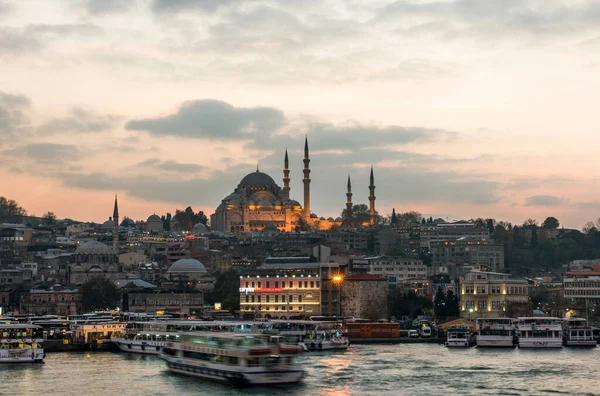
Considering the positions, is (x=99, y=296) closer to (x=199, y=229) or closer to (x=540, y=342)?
(x=540, y=342)

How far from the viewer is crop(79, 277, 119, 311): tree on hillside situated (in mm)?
100625

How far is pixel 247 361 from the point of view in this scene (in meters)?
46.9

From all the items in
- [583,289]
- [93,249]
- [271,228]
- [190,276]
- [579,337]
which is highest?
[271,228]

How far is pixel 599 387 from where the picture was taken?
→ 152 ft

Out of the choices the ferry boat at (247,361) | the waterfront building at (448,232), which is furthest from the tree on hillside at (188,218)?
the ferry boat at (247,361)

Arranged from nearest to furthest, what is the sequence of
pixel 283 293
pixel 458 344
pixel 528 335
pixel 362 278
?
pixel 528 335 → pixel 458 344 → pixel 362 278 → pixel 283 293

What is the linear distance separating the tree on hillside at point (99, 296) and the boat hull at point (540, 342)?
1698 inches

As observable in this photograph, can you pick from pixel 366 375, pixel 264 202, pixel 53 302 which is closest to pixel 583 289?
pixel 53 302

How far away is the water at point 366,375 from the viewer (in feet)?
150

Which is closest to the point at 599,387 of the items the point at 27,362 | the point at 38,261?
the point at 27,362

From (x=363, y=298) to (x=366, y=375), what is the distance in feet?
120

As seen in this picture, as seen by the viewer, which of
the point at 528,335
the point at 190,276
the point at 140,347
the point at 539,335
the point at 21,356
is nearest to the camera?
the point at 21,356

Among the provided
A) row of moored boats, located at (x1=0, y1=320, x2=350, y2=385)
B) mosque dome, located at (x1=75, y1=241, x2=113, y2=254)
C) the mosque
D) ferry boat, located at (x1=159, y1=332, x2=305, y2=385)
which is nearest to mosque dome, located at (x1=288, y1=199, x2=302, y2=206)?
the mosque

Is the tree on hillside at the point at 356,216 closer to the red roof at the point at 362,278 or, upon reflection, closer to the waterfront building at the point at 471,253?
the waterfront building at the point at 471,253
